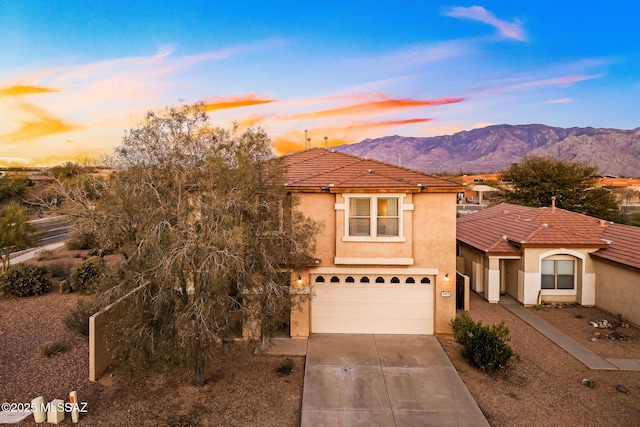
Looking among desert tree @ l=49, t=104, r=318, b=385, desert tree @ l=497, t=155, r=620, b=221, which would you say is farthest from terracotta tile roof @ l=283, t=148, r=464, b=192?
desert tree @ l=497, t=155, r=620, b=221

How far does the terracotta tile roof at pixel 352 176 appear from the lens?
12.2m

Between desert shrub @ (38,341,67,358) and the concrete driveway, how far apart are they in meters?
7.64

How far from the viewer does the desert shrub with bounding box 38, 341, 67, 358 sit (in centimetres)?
1055

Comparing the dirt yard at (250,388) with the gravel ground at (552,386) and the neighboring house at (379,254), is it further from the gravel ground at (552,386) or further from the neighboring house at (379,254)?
the neighboring house at (379,254)

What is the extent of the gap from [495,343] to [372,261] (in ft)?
14.5

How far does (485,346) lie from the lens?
10.3 meters

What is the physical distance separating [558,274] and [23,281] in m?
24.5

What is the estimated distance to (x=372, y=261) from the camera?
487 inches

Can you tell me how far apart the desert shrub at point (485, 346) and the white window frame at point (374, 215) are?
3.52 meters

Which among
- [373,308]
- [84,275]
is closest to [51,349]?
[84,275]

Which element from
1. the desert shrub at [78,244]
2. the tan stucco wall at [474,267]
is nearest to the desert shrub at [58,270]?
the desert shrub at [78,244]

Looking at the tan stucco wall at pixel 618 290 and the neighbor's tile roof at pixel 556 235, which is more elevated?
the neighbor's tile roof at pixel 556 235

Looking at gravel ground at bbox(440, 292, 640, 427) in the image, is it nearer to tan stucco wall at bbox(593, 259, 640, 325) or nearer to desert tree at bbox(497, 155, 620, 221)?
tan stucco wall at bbox(593, 259, 640, 325)

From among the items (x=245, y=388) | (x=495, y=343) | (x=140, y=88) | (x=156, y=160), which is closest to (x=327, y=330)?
(x=245, y=388)
